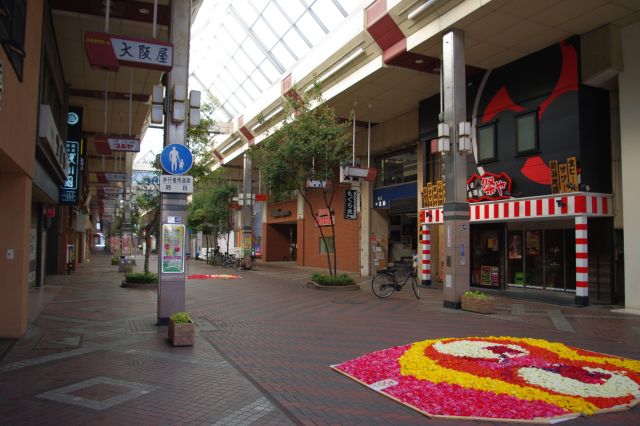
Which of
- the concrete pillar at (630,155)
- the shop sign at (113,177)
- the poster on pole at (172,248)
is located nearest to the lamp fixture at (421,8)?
the concrete pillar at (630,155)

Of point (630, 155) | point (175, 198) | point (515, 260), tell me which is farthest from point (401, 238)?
point (175, 198)

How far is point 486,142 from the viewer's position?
17797 mm

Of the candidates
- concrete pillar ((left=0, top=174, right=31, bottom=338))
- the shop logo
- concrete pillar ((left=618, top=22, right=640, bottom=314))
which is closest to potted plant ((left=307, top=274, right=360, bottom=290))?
concrete pillar ((left=618, top=22, right=640, bottom=314))

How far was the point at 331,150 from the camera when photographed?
18.8 meters

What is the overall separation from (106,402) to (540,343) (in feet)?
22.5

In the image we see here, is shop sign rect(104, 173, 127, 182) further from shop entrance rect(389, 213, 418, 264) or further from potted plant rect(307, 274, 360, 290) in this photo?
shop entrance rect(389, 213, 418, 264)

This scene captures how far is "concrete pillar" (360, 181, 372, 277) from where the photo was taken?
2609cm

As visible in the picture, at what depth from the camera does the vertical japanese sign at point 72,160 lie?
18672 mm

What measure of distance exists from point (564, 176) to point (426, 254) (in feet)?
22.4

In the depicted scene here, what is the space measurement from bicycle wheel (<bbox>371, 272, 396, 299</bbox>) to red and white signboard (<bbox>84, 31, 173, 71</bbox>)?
952cm

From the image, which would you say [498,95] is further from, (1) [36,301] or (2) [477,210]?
(1) [36,301]

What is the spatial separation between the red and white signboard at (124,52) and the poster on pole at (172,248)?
3.12 m

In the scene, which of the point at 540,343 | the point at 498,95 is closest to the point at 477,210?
the point at 498,95

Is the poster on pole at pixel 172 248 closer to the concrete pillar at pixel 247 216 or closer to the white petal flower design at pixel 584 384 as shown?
the white petal flower design at pixel 584 384
